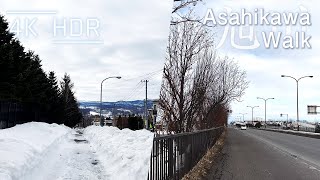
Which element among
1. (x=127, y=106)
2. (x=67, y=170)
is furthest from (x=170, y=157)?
(x=67, y=170)

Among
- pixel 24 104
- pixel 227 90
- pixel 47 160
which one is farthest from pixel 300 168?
pixel 24 104

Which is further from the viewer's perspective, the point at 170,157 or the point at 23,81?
the point at 23,81

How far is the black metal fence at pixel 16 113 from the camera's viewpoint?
3291 cm

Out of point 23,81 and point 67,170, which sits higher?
point 23,81

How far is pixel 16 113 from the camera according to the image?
123ft

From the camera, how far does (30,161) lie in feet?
42.0

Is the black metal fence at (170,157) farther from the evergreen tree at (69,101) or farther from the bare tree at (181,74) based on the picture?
the evergreen tree at (69,101)

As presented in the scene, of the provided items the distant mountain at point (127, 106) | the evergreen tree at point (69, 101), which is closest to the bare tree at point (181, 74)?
the distant mountain at point (127, 106)

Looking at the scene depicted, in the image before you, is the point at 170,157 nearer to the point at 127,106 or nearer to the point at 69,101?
the point at 127,106

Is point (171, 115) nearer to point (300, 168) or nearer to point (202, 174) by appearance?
point (202, 174)

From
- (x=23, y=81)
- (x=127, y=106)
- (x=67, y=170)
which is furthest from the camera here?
(x=23, y=81)

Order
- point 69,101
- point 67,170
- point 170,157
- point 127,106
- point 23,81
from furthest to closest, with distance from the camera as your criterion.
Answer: point 69,101 → point 23,81 → point 67,170 → point 127,106 → point 170,157

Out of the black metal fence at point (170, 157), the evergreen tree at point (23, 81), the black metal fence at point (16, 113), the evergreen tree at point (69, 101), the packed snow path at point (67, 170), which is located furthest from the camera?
the evergreen tree at point (69, 101)

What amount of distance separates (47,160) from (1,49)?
20331mm
